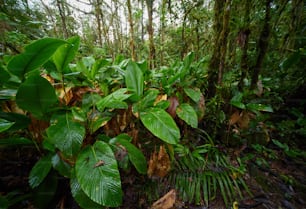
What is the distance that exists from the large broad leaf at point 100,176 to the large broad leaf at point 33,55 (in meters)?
0.54

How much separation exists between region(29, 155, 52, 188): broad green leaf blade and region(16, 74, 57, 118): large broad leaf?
30cm

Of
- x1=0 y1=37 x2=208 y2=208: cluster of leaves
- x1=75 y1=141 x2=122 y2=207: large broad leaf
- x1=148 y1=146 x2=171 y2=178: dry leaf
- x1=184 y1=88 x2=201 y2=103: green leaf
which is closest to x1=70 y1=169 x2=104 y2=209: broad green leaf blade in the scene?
x1=0 y1=37 x2=208 y2=208: cluster of leaves

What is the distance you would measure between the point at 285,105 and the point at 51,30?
20.0 feet

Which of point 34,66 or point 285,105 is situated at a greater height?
point 34,66

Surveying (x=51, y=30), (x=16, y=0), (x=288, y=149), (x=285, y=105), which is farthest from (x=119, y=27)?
(x=288, y=149)

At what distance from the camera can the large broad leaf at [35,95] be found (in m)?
0.81

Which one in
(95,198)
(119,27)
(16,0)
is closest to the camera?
(95,198)

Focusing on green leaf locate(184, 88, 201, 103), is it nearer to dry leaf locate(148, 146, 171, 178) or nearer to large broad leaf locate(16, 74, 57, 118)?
dry leaf locate(148, 146, 171, 178)

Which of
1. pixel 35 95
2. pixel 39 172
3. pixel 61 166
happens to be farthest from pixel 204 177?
pixel 35 95

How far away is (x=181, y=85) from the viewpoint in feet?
4.75

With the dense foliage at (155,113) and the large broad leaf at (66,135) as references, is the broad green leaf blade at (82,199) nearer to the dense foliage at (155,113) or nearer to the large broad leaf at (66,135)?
the dense foliage at (155,113)

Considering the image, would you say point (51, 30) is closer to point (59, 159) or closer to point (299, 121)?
point (59, 159)

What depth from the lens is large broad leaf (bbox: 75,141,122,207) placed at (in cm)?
75

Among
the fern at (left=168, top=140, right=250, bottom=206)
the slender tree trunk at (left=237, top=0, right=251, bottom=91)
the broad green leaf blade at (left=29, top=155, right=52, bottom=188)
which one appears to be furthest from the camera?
the slender tree trunk at (left=237, top=0, right=251, bottom=91)
